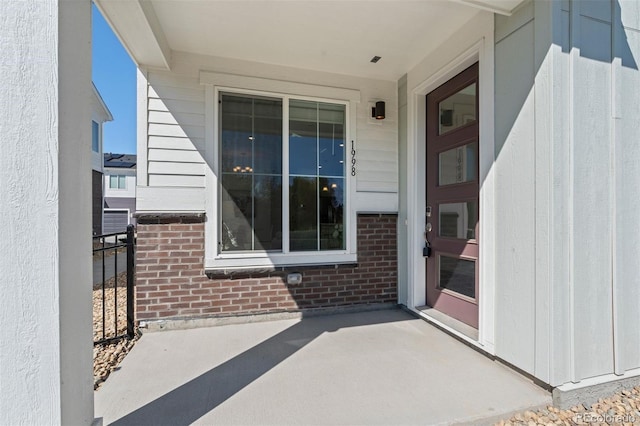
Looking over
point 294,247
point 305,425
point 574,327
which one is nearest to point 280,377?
point 305,425

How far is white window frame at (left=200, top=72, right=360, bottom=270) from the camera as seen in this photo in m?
3.35

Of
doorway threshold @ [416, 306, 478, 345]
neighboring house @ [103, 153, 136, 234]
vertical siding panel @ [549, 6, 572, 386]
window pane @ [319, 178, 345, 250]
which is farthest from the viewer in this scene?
neighboring house @ [103, 153, 136, 234]

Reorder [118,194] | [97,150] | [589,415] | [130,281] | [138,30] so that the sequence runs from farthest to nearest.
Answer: [118,194] → [97,150] → [130,281] → [138,30] → [589,415]

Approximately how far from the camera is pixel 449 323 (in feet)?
10.4

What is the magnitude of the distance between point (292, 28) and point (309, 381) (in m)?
3.09

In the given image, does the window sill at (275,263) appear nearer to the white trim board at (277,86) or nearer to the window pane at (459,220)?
the window pane at (459,220)

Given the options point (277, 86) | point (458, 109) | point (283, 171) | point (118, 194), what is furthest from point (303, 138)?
point (118, 194)

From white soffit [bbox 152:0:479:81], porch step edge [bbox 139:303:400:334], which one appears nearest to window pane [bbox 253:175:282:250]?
porch step edge [bbox 139:303:400:334]

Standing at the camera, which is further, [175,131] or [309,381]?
[175,131]

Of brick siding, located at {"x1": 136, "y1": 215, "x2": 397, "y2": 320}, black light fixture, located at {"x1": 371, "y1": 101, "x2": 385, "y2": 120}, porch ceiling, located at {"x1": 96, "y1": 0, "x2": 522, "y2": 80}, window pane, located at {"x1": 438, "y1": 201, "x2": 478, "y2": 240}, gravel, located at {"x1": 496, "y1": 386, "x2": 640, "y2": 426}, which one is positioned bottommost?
gravel, located at {"x1": 496, "y1": 386, "x2": 640, "y2": 426}

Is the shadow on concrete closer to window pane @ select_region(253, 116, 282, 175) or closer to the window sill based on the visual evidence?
the window sill

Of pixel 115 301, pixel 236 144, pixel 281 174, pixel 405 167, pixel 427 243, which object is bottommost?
pixel 115 301

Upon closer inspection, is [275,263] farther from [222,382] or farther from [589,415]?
[589,415]

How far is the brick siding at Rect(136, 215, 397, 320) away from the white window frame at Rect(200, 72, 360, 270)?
0.11 m
